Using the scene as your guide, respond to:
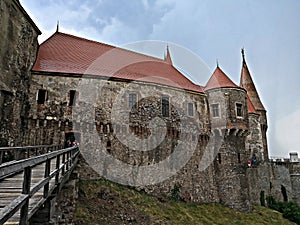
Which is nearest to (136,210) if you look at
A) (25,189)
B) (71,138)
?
(71,138)

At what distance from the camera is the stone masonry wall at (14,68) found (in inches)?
547

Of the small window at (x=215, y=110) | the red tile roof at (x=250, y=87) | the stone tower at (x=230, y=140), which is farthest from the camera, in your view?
the red tile roof at (x=250, y=87)

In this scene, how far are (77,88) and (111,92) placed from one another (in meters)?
2.16

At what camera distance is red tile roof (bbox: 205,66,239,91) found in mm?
22267

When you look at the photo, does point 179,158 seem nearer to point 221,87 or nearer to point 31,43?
point 221,87

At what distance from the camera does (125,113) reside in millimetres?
18500

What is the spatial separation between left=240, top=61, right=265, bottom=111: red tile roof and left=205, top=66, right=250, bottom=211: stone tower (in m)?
10.6

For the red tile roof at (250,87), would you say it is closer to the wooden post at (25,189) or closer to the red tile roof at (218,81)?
the red tile roof at (218,81)

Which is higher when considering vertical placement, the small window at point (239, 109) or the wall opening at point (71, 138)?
the small window at point (239, 109)

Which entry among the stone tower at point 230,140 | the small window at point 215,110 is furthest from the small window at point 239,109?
the small window at point 215,110

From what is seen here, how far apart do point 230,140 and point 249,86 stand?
544 inches

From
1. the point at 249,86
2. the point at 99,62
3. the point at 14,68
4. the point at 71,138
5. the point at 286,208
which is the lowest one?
the point at 286,208

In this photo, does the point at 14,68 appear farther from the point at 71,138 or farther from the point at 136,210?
the point at 136,210

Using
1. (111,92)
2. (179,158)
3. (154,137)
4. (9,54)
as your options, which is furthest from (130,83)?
(9,54)
